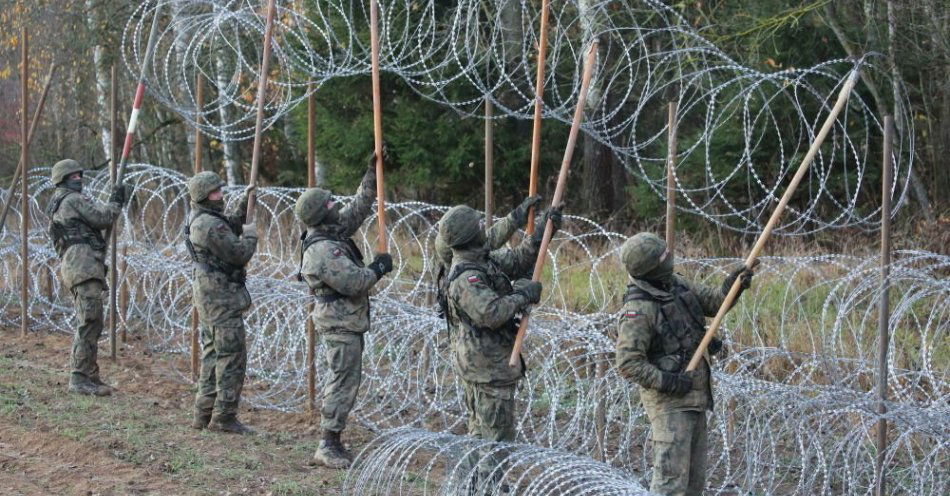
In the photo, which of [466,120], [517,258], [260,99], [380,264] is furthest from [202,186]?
[466,120]

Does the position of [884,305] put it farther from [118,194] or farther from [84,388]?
[84,388]

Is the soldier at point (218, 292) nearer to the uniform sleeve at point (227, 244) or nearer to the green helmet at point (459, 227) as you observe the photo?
the uniform sleeve at point (227, 244)

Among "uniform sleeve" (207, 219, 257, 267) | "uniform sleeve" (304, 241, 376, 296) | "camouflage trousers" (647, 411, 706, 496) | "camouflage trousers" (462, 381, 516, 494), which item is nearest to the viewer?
"camouflage trousers" (647, 411, 706, 496)

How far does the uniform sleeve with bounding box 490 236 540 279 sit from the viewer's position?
23.2ft

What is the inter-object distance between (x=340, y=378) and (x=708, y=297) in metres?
2.85

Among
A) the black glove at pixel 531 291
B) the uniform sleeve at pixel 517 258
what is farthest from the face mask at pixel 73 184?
the black glove at pixel 531 291

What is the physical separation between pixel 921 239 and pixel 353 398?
21.8ft

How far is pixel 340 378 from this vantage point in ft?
26.4

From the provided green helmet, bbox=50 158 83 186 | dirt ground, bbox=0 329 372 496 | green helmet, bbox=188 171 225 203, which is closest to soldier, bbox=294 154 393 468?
dirt ground, bbox=0 329 372 496

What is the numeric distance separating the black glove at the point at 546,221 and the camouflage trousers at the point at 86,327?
4.65 m

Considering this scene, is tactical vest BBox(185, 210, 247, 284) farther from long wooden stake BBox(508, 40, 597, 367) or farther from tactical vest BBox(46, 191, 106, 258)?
long wooden stake BBox(508, 40, 597, 367)

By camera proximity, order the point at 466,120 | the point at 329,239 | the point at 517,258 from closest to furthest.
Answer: the point at 517,258, the point at 329,239, the point at 466,120

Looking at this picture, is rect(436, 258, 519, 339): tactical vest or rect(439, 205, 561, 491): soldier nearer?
rect(439, 205, 561, 491): soldier

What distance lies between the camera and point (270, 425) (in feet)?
30.5
